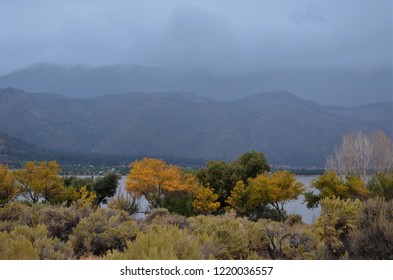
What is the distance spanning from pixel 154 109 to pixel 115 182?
12576 cm

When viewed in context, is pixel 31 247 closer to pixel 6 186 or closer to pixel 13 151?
pixel 6 186

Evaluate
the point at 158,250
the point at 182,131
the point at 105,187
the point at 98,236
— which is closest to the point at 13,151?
the point at 105,187

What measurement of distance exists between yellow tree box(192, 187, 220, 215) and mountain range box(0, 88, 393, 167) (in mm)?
87298

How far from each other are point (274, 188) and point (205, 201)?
7088 millimetres

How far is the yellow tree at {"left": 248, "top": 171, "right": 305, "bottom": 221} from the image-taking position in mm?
46656

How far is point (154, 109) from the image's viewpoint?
18500 cm

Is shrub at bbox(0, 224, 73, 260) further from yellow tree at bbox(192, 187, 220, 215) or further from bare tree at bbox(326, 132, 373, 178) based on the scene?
bare tree at bbox(326, 132, 373, 178)

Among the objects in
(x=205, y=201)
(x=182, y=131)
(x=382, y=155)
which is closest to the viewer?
(x=205, y=201)

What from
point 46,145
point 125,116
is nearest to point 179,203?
point 46,145

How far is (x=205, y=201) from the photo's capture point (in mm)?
48594

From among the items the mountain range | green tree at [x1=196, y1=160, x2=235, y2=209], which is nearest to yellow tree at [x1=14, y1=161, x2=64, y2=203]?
green tree at [x1=196, y1=160, x2=235, y2=209]
